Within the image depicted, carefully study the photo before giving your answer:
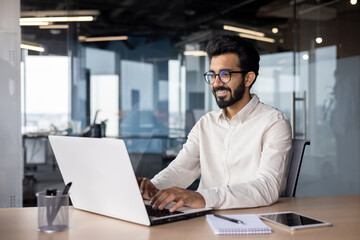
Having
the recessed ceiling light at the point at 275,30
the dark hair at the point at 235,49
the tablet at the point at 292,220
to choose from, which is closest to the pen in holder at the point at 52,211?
the tablet at the point at 292,220

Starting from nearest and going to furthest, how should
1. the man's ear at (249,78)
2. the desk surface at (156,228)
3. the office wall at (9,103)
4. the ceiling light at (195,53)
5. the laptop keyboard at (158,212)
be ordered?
the desk surface at (156,228) < the laptop keyboard at (158,212) < the man's ear at (249,78) < the office wall at (9,103) < the ceiling light at (195,53)

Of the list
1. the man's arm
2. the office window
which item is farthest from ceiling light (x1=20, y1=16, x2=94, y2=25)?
the man's arm

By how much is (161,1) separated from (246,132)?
331cm

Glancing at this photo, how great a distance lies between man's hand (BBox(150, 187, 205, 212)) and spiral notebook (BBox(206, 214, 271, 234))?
0.10 meters

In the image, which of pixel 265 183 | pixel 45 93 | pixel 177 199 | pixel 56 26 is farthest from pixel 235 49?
pixel 56 26

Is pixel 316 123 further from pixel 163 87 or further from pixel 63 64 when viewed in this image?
pixel 63 64

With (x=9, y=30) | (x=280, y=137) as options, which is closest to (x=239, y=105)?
(x=280, y=137)

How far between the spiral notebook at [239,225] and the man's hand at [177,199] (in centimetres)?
10

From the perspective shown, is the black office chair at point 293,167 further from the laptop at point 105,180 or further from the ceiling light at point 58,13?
the ceiling light at point 58,13

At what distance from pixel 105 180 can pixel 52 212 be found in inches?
7.6

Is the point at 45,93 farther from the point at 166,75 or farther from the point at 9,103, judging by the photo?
the point at 166,75

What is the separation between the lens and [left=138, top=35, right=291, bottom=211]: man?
2117 millimetres

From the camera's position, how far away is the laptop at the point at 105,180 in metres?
1.37

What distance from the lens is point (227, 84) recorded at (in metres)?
2.27
